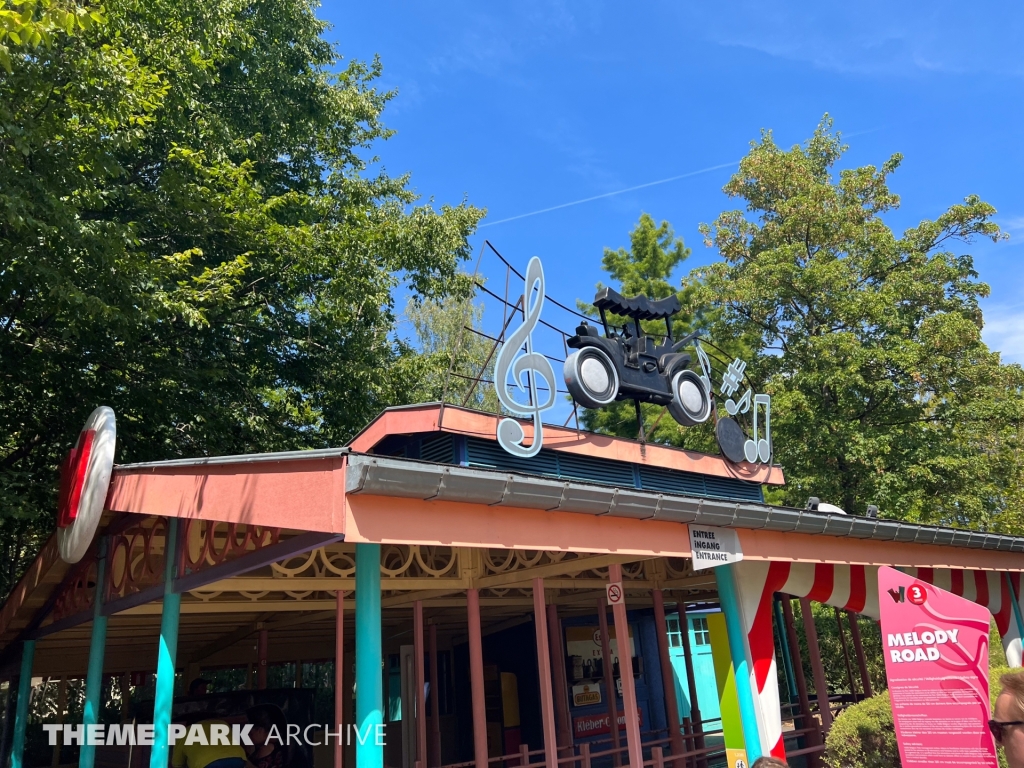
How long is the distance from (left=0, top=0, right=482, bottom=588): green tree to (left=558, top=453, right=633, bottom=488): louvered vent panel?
Result: 6162 millimetres

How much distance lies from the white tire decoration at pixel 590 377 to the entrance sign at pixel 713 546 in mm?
2878

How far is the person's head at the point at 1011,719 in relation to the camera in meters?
2.55

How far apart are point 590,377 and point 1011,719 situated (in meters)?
6.80

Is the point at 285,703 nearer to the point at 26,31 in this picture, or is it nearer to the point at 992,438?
the point at 26,31

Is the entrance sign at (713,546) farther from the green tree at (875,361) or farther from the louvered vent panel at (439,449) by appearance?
the green tree at (875,361)

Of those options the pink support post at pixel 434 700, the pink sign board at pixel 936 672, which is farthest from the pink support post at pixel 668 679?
the pink sign board at pixel 936 672

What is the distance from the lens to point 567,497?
15.9 feet

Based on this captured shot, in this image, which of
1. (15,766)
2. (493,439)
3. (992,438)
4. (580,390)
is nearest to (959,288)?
(992,438)

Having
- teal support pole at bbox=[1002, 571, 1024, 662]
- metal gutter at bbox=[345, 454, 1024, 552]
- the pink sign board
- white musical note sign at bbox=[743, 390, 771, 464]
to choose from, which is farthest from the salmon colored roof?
teal support pole at bbox=[1002, 571, 1024, 662]

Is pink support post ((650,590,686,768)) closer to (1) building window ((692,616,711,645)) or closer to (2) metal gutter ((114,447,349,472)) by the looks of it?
(2) metal gutter ((114,447,349,472))

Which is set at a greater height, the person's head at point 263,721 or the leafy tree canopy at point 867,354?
the leafy tree canopy at point 867,354

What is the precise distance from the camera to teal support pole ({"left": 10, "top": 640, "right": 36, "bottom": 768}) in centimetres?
927

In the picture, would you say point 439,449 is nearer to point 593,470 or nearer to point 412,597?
point 412,597

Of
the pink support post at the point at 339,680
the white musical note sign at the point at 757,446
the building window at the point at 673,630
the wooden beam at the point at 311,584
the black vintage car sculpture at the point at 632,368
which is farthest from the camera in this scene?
the building window at the point at 673,630
